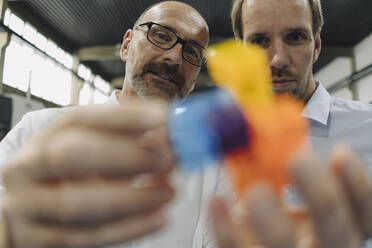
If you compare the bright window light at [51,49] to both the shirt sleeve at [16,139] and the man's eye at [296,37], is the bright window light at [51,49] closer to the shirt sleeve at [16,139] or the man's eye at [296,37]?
the shirt sleeve at [16,139]

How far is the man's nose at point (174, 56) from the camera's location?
0.92 meters

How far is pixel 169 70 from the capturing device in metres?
0.93

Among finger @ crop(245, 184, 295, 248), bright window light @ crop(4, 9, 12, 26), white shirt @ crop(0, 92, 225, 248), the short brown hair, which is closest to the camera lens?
finger @ crop(245, 184, 295, 248)

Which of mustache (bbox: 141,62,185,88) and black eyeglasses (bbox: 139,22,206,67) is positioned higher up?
black eyeglasses (bbox: 139,22,206,67)

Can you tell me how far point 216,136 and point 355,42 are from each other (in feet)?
21.0

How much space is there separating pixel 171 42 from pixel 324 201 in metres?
0.87

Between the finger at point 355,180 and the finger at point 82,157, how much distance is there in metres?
0.14

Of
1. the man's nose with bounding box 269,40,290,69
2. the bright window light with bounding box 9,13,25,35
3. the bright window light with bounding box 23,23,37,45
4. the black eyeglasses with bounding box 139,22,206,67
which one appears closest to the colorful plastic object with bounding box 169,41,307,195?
the man's nose with bounding box 269,40,290,69

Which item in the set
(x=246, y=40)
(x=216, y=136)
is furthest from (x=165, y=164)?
(x=246, y=40)

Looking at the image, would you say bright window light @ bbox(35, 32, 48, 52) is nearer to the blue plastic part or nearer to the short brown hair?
the short brown hair

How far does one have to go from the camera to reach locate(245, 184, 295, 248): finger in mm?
176

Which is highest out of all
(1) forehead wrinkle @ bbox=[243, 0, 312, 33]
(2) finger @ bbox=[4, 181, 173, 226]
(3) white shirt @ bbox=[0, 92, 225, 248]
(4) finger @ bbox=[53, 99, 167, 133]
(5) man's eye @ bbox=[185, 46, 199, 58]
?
(1) forehead wrinkle @ bbox=[243, 0, 312, 33]

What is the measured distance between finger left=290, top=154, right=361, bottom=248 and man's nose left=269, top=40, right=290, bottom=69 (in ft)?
2.15

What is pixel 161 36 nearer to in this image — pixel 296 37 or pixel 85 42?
pixel 296 37
